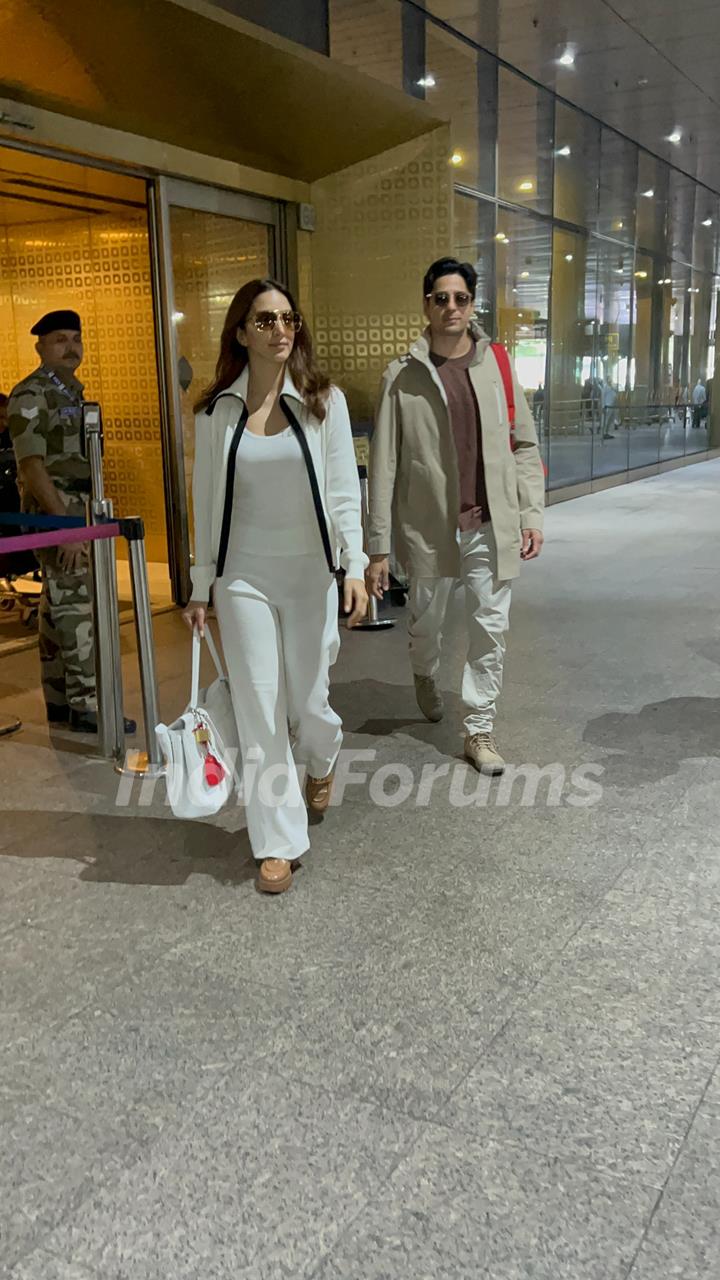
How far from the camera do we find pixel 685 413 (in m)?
21.5

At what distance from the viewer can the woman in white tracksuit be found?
127 inches

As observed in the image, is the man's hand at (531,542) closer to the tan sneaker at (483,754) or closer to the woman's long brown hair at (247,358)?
the tan sneaker at (483,754)

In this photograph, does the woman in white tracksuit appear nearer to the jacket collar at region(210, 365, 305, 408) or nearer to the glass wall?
the jacket collar at region(210, 365, 305, 408)

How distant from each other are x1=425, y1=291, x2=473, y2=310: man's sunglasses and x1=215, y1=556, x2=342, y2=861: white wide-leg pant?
1.39m

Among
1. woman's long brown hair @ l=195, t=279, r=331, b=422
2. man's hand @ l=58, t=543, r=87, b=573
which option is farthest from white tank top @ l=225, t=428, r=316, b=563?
man's hand @ l=58, t=543, r=87, b=573

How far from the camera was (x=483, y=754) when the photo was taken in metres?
4.39

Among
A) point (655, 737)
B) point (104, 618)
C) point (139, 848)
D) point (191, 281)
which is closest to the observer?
point (139, 848)

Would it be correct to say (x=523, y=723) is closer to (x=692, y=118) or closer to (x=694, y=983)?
(x=694, y=983)

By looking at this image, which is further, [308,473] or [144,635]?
[144,635]

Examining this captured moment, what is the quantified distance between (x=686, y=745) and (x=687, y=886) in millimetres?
1361

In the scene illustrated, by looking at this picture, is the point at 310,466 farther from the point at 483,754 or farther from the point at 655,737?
the point at 655,737

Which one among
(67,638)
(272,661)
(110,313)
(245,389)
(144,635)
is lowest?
(67,638)

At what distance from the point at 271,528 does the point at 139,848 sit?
1.27 meters

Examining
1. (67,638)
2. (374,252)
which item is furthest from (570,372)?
(67,638)
